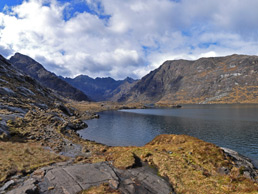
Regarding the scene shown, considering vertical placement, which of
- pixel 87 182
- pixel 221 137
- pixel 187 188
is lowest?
pixel 221 137

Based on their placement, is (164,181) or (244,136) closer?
(164,181)

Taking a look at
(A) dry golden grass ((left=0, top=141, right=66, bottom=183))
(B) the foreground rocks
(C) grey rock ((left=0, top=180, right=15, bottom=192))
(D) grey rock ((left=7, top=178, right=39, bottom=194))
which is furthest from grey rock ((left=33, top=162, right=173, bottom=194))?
(A) dry golden grass ((left=0, top=141, right=66, bottom=183))

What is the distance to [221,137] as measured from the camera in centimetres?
5684

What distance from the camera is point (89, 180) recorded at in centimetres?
1591

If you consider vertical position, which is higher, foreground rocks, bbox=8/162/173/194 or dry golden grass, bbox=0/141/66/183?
dry golden grass, bbox=0/141/66/183

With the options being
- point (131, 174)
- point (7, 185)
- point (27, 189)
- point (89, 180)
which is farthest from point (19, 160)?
point (131, 174)

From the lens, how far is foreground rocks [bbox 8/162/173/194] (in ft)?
46.5

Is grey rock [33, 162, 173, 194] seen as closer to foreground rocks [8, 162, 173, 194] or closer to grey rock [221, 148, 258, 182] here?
foreground rocks [8, 162, 173, 194]

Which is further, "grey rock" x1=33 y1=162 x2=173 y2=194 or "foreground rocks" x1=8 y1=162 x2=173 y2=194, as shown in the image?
"grey rock" x1=33 y1=162 x2=173 y2=194

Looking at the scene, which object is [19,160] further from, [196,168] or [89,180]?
[196,168]

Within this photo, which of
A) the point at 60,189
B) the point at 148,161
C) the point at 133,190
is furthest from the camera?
the point at 148,161

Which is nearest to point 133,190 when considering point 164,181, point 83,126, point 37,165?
point 164,181

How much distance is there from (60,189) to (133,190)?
672 centimetres

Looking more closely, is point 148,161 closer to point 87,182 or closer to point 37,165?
point 87,182
